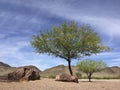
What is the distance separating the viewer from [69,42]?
4325 cm

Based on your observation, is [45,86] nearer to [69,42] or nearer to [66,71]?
[69,42]

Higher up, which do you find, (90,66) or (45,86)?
(90,66)

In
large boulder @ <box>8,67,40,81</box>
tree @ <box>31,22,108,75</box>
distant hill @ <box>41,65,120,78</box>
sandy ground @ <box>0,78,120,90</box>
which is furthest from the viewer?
distant hill @ <box>41,65,120,78</box>

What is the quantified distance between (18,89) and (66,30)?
26.4m

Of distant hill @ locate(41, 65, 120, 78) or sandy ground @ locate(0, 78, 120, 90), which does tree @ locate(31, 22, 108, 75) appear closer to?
sandy ground @ locate(0, 78, 120, 90)

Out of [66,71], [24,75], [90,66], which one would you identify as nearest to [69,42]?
[90,66]

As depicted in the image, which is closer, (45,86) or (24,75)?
(45,86)

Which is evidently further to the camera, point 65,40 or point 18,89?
point 65,40

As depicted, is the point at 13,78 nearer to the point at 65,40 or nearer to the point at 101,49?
the point at 65,40

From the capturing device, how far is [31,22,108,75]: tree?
43594 mm

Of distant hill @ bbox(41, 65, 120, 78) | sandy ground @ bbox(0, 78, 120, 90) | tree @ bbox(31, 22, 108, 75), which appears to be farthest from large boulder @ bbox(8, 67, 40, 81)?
distant hill @ bbox(41, 65, 120, 78)

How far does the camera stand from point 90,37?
145 feet

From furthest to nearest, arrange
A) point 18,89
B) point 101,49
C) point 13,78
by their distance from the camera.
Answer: point 101,49 → point 13,78 → point 18,89

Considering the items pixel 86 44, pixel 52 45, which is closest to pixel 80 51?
pixel 86 44
